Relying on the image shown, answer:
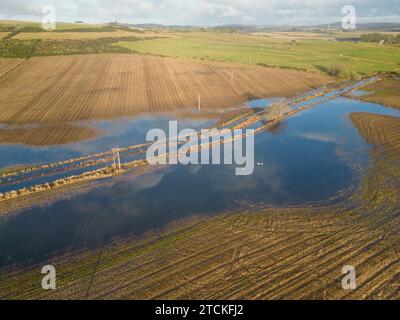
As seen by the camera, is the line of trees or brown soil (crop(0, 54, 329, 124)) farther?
the line of trees

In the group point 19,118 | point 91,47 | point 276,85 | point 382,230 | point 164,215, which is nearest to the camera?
point 382,230

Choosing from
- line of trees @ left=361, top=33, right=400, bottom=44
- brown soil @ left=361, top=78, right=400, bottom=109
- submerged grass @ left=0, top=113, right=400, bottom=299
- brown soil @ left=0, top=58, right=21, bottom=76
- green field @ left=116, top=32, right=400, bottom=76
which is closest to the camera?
submerged grass @ left=0, top=113, right=400, bottom=299

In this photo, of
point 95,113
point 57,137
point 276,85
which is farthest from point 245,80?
point 57,137

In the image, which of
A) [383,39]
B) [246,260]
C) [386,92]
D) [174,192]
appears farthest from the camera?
[383,39]

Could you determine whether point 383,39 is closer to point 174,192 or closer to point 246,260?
point 174,192

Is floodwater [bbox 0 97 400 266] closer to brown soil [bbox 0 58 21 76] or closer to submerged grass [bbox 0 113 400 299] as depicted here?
submerged grass [bbox 0 113 400 299]

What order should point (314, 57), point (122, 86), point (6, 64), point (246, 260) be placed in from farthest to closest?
point (314, 57) → point (6, 64) → point (122, 86) → point (246, 260)

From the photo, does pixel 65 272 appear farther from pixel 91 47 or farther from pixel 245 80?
pixel 91 47

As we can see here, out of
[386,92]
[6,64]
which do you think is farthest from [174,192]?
[6,64]

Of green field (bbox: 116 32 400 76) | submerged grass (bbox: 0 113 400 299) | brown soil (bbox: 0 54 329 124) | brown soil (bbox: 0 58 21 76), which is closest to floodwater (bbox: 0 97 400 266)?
submerged grass (bbox: 0 113 400 299)
